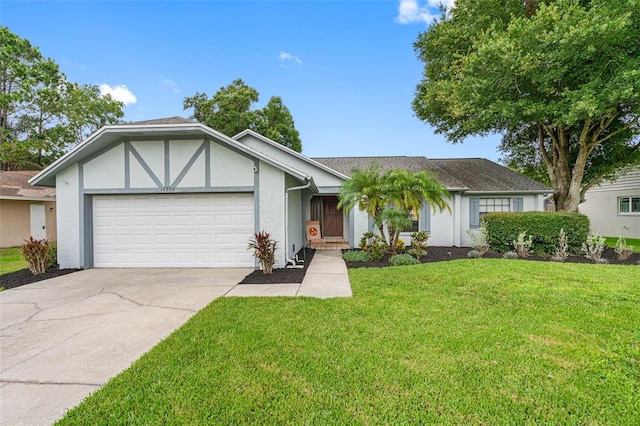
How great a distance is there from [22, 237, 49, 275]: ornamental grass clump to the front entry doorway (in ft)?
31.0

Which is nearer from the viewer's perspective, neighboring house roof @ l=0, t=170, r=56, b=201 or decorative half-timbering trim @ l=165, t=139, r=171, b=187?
decorative half-timbering trim @ l=165, t=139, r=171, b=187

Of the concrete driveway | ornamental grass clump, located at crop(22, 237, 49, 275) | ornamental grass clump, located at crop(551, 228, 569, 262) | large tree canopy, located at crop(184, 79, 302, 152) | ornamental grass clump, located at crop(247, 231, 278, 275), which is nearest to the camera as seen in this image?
the concrete driveway

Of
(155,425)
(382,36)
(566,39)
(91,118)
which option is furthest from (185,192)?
(91,118)

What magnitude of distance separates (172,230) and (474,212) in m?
11.9

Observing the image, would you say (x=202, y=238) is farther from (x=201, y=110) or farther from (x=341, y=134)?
(x=201, y=110)

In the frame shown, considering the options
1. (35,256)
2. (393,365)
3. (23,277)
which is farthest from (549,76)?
(23,277)

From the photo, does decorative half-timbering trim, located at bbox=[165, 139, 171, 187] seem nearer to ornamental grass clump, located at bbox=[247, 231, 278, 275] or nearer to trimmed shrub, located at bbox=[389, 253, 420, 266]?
ornamental grass clump, located at bbox=[247, 231, 278, 275]

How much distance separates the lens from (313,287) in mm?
6012

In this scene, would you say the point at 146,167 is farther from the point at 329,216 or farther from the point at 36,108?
the point at 36,108

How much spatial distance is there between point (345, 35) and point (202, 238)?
11030 millimetres

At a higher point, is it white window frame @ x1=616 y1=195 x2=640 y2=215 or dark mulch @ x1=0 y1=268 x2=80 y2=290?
white window frame @ x1=616 y1=195 x2=640 y2=215

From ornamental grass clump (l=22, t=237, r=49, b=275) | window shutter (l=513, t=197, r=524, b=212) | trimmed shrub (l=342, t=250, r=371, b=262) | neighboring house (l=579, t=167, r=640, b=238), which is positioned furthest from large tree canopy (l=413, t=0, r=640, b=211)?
ornamental grass clump (l=22, t=237, r=49, b=275)

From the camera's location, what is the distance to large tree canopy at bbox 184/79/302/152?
23562 mm

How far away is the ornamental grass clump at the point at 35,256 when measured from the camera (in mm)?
7414
